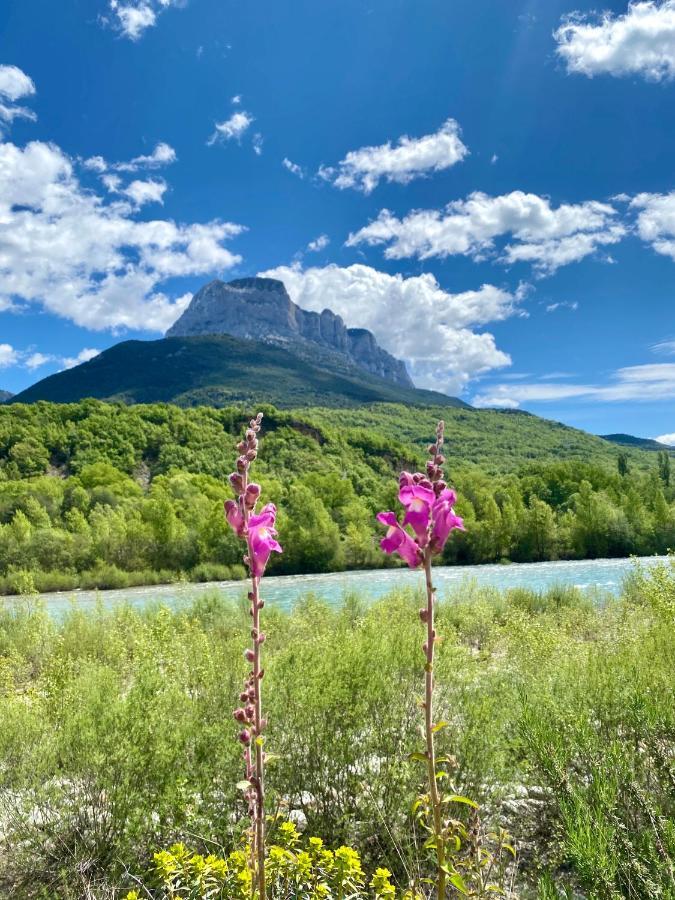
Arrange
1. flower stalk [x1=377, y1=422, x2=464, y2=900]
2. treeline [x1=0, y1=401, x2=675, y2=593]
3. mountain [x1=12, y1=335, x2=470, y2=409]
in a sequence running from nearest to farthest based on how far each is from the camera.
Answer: flower stalk [x1=377, y1=422, x2=464, y2=900], treeline [x1=0, y1=401, x2=675, y2=593], mountain [x1=12, y1=335, x2=470, y2=409]

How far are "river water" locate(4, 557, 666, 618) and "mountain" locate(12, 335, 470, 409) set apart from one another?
7899cm

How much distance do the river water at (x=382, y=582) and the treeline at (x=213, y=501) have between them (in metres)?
2.79

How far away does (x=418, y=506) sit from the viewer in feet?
6.31

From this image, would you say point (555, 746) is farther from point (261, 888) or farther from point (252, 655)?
point (252, 655)

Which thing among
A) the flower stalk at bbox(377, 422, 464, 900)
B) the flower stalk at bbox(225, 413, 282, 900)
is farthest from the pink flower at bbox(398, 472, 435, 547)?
the flower stalk at bbox(225, 413, 282, 900)

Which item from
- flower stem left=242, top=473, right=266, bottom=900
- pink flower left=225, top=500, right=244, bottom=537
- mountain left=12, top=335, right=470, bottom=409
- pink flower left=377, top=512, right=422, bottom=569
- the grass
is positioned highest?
mountain left=12, top=335, right=470, bottom=409

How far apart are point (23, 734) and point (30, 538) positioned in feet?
125

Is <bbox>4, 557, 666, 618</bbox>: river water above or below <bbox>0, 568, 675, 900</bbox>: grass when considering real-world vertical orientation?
below

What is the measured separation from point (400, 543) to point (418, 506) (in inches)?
5.7

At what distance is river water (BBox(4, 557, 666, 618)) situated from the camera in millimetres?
27936

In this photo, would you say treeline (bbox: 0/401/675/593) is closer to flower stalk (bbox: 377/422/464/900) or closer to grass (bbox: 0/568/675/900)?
grass (bbox: 0/568/675/900)

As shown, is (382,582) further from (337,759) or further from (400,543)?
(400,543)

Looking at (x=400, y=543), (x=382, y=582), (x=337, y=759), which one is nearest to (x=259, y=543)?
(x=400, y=543)

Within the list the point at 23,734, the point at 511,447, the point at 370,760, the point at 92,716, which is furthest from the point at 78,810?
the point at 511,447
